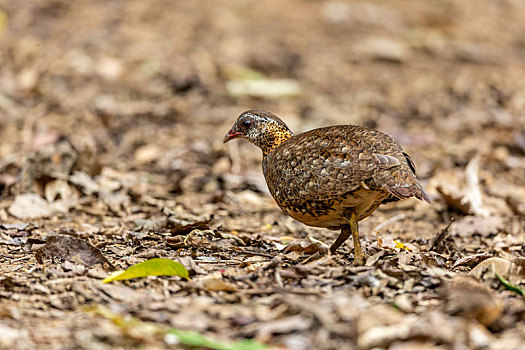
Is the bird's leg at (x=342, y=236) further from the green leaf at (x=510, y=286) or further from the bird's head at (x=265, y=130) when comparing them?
the green leaf at (x=510, y=286)

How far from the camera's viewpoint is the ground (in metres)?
3.42

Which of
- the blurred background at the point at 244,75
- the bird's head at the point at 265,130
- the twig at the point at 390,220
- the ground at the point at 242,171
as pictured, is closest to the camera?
the ground at the point at 242,171

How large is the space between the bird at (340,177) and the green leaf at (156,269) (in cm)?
105

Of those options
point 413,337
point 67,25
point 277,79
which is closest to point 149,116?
point 277,79

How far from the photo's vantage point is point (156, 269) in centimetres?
402

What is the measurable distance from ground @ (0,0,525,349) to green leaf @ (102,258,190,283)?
2.6 inches

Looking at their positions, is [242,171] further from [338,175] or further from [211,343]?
[211,343]

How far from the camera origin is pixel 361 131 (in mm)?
4809

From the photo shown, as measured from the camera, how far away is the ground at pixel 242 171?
342 cm

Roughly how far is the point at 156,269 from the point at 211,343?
3.37 ft

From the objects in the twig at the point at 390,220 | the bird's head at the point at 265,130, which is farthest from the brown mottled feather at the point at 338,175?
the twig at the point at 390,220

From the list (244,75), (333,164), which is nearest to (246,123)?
(333,164)

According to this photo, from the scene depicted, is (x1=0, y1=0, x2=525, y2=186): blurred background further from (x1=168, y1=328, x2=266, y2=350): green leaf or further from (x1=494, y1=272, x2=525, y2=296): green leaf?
(x1=168, y1=328, x2=266, y2=350): green leaf

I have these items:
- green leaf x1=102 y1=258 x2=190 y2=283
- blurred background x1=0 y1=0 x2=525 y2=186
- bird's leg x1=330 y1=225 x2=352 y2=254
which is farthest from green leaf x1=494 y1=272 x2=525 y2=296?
blurred background x1=0 y1=0 x2=525 y2=186
